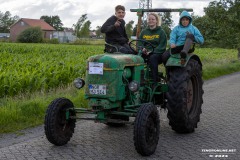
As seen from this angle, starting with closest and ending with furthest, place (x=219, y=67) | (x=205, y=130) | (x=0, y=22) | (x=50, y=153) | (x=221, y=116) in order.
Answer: (x=50, y=153) → (x=205, y=130) → (x=221, y=116) → (x=219, y=67) → (x=0, y=22)

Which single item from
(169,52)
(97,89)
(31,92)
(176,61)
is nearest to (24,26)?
(31,92)

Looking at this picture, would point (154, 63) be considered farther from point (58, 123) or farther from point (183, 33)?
point (58, 123)

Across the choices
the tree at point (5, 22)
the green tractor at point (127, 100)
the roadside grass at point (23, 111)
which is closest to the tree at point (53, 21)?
the tree at point (5, 22)

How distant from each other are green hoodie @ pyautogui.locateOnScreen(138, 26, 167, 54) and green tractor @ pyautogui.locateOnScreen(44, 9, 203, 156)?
33cm

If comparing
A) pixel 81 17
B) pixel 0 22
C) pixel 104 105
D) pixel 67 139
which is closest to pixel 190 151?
pixel 104 105

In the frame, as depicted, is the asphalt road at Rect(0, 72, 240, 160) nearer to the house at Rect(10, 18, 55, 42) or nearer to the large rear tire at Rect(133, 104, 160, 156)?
the large rear tire at Rect(133, 104, 160, 156)

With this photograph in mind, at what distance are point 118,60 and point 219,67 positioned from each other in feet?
49.8

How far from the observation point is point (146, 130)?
5828 mm

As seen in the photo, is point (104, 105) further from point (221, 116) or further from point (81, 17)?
point (81, 17)

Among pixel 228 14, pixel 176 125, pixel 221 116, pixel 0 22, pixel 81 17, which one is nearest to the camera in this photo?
pixel 176 125

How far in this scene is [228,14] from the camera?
93.8 ft

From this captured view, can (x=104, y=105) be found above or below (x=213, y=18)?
below

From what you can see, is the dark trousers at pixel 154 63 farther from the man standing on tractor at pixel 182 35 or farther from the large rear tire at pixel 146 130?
the large rear tire at pixel 146 130

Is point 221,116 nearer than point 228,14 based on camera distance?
Yes
